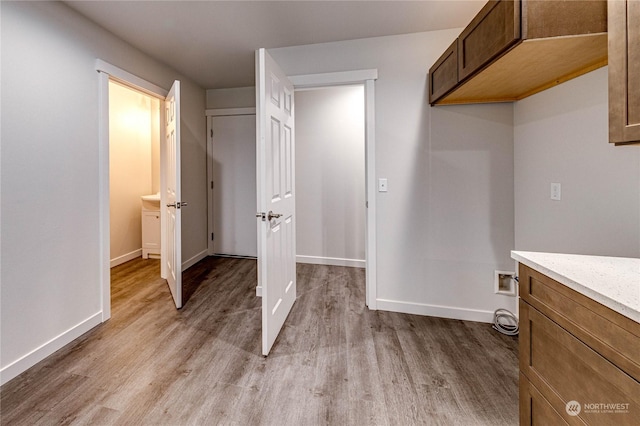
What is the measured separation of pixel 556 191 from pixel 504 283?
89cm

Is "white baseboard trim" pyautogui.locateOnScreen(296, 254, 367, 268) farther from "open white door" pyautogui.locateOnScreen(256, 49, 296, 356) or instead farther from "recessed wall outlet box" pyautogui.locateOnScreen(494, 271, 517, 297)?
"recessed wall outlet box" pyautogui.locateOnScreen(494, 271, 517, 297)

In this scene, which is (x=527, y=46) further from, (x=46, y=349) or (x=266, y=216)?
(x=46, y=349)

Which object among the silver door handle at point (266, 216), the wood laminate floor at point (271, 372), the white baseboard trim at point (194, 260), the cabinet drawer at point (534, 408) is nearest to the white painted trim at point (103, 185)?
the wood laminate floor at point (271, 372)

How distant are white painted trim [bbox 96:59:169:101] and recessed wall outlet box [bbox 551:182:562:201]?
3.29 m

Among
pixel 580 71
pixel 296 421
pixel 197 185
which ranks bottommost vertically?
pixel 296 421

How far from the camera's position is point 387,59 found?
7.86 feet

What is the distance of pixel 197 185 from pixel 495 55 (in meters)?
3.49

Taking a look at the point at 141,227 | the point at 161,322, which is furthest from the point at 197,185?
the point at 161,322

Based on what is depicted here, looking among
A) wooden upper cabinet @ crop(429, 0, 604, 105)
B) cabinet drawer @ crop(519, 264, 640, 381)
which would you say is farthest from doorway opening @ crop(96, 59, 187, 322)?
cabinet drawer @ crop(519, 264, 640, 381)

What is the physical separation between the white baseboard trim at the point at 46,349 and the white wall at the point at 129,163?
174 cm

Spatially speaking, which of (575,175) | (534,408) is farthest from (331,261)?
(534,408)

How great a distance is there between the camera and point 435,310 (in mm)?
2402

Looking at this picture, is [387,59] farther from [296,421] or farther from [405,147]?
[296,421]

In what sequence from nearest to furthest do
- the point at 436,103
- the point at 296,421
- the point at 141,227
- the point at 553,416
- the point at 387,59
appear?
the point at 553,416 < the point at 296,421 < the point at 436,103 < the point at 387,59 < the point at 141,227
